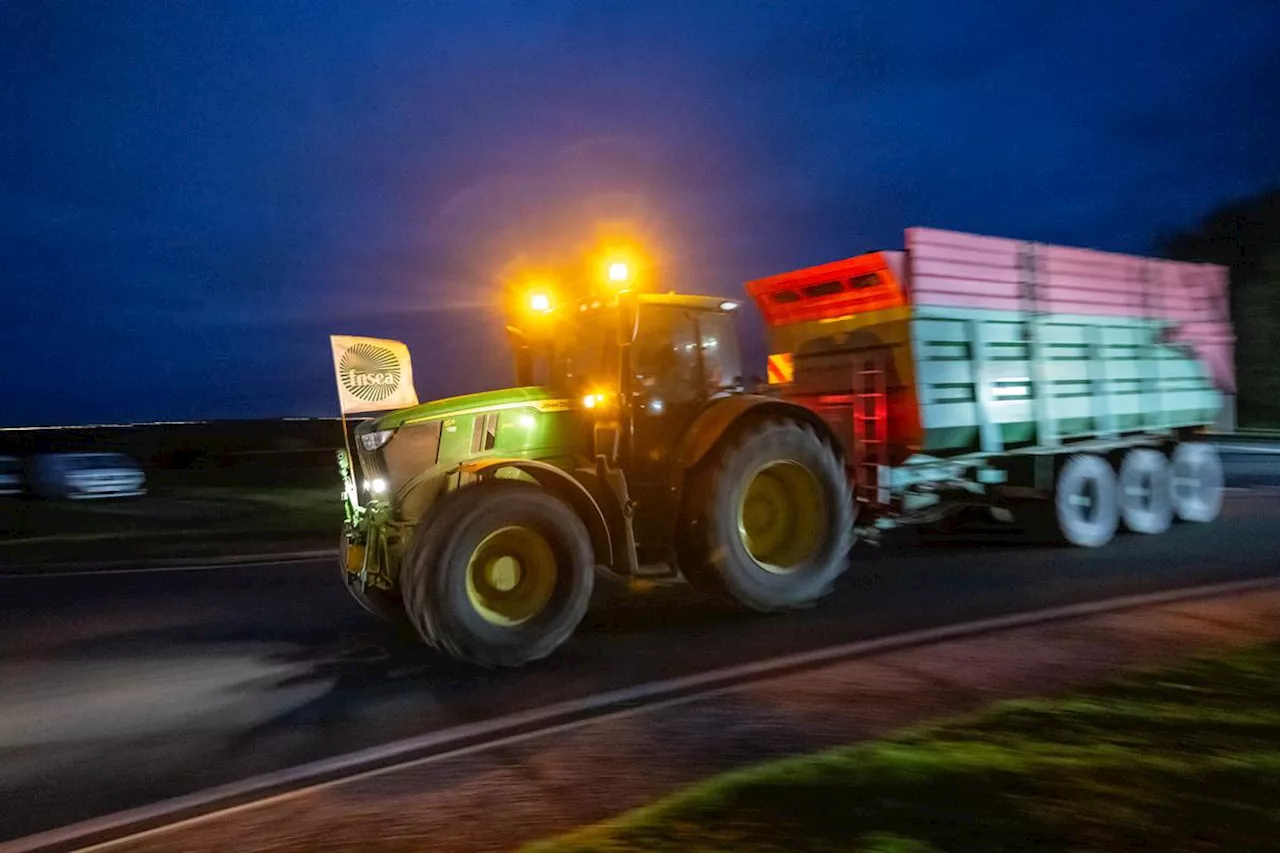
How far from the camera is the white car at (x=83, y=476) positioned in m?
22.3

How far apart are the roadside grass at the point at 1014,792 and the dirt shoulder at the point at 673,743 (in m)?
0.28

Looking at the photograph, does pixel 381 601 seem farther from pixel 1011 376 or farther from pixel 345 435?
pixel 1011 376

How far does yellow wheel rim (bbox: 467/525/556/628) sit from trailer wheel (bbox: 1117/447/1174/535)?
817cm

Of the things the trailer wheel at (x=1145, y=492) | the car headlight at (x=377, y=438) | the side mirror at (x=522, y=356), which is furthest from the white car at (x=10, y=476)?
the trailer wheel at (x=1145, y=492)

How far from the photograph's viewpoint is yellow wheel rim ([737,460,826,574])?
8867mm

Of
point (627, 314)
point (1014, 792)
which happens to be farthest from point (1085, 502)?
point (1014, 792)

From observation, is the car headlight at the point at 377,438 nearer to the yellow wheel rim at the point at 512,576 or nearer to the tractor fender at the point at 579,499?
the tractor fender at the point at 579,499

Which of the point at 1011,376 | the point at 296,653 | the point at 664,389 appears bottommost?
the point at 296,653

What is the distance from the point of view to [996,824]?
4285 millimetres

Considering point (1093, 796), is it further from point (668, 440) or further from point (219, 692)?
point (219, 692)

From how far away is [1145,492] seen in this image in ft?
42.6

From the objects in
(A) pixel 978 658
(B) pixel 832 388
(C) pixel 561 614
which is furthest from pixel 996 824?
(B) pixel 832 388

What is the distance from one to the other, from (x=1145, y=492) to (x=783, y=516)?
6293 mm

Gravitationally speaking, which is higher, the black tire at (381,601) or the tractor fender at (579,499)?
the tractor fender at (579,499)
